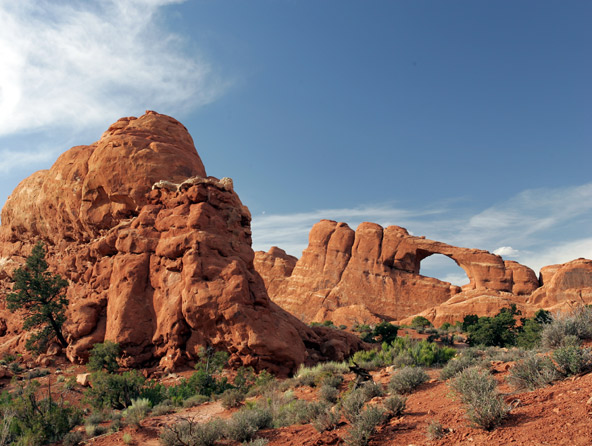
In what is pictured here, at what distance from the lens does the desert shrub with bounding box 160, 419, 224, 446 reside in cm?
718

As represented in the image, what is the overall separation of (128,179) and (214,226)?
603 centimetres

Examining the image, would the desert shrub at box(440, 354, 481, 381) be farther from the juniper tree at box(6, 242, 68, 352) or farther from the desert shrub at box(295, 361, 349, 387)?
the juniper tree at box(6, 242, 68, 352)

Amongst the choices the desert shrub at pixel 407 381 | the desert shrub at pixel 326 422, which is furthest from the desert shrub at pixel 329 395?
the desert shrub at pixel 326 422

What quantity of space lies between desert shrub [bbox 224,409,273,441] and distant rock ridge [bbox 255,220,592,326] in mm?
40297

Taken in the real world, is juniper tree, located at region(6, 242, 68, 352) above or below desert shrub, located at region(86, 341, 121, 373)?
above

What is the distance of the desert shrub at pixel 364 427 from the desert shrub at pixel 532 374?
9.19ft

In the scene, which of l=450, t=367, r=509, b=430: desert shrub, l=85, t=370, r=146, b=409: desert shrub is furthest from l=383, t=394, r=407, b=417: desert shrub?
l=85, t=370, r=146, b=409: desert shrub

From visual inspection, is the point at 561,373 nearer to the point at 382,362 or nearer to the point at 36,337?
the point at 382,362

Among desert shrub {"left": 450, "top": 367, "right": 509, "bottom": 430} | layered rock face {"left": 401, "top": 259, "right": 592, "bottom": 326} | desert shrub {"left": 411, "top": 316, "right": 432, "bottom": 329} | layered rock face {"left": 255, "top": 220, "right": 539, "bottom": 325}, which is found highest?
layered rock face {"left": 255, "top": 220, "right": 539, "bottom": 325}

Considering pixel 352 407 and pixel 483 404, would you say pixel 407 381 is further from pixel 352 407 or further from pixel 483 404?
pixel 483 404

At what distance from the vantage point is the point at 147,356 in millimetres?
18266

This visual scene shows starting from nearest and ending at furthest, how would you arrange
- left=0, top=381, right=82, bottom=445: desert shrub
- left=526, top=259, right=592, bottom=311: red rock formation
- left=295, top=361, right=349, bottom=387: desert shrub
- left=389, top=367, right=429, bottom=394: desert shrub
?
left=0, top=381, right=82, bottom=445: desert shrub < left=389, top=367, right=429, bottom=394: desert shrub < left=295, top=361, right=349, bottom=387: desert shrub < left=526, top=259, right=592, bottom=311: red rock formation

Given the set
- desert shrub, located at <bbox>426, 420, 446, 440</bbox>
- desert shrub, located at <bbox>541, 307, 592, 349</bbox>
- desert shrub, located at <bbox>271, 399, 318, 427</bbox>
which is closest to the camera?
desert shrub, located at <bbox>426, 420, 446, 440</bbox>

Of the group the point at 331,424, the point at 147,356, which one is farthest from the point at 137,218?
the point at 331,424
